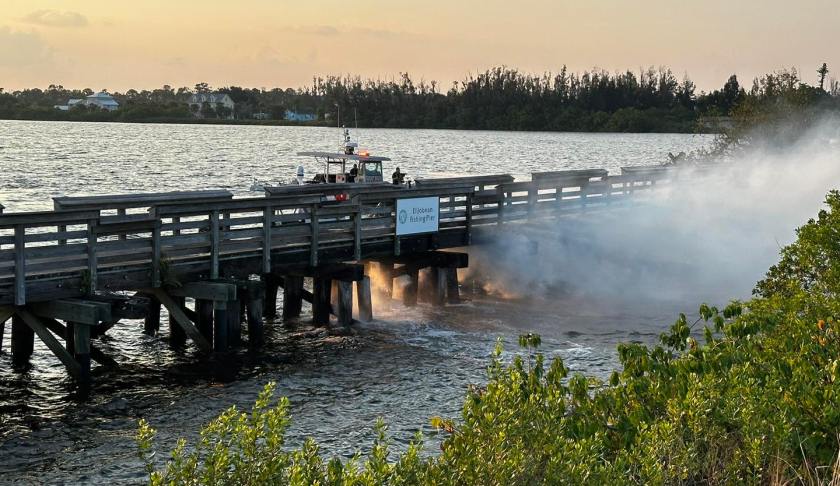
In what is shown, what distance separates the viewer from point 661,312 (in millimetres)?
25781

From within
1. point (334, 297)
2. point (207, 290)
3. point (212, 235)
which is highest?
point (212, 235)

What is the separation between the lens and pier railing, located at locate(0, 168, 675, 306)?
55.9 ft

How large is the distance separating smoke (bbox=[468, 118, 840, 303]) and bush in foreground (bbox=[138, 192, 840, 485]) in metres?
16.0

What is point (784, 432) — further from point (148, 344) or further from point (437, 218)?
point (437, 218)

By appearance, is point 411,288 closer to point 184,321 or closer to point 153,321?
point 153,321

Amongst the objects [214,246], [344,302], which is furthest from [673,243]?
[214,246]

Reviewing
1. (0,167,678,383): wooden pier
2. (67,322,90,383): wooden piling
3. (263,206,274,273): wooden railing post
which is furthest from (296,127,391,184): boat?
(67,322,90,383): wooden piling

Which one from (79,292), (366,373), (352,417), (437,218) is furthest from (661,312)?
(79,292)

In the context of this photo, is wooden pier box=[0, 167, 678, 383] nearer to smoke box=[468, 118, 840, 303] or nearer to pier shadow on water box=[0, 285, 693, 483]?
pier shadow on water box=[0, 285, 693, 483]

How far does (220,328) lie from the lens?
19.9 metres

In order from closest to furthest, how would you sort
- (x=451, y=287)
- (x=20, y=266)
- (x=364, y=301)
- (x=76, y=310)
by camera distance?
Answer: 1. (x=20, y=266)
2. (x=76, y=310)
3. (x=364, y=301)
4. (x=451, y=287)

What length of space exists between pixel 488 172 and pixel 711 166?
44.3 meters

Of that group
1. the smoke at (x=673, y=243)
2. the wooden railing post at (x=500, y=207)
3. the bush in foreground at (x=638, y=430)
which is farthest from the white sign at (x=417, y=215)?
the bush in foreground at (x=638, y=430)

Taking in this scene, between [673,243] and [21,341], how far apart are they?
20.1 meters
